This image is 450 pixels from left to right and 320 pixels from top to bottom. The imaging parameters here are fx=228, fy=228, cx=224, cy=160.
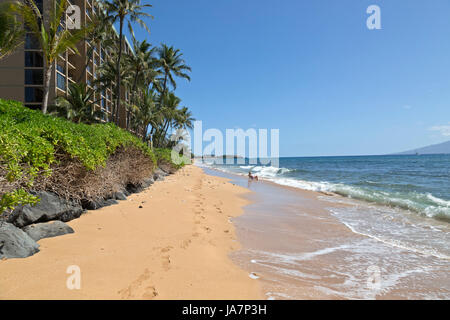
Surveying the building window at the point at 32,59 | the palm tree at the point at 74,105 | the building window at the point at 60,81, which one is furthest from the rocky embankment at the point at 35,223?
the building window at the point at 32,59

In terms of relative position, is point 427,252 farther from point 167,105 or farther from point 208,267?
point 167,105

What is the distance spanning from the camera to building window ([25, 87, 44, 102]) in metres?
25.9

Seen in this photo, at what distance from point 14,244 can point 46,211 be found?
3.83 ft

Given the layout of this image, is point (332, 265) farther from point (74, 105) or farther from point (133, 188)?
point (74, 105)

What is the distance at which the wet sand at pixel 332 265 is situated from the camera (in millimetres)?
3012

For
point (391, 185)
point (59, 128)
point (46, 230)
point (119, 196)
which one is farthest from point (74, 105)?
point (391, 185)

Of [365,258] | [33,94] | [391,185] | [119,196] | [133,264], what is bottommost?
[391,185]

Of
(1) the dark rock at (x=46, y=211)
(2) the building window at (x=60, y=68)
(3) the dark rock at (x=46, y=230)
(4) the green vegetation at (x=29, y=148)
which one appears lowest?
(3) the dark rock at (x=46, y=230)

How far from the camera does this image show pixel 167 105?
34.8 m

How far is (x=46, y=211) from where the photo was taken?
164 inches

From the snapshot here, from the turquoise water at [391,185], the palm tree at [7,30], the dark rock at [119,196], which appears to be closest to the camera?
the dark rock at [119,196]

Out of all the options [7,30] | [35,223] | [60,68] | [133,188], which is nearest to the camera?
[35,223]

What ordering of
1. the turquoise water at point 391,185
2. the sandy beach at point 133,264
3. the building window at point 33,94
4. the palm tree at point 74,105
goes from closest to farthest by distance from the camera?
the sandy beach at point 133,264 < the turquoise water at point 391,185 < the palm tree at point 74,105 < the building window at point 33,94

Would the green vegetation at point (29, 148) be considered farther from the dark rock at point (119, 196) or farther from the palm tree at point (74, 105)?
the palm tree at point (74, 105)
